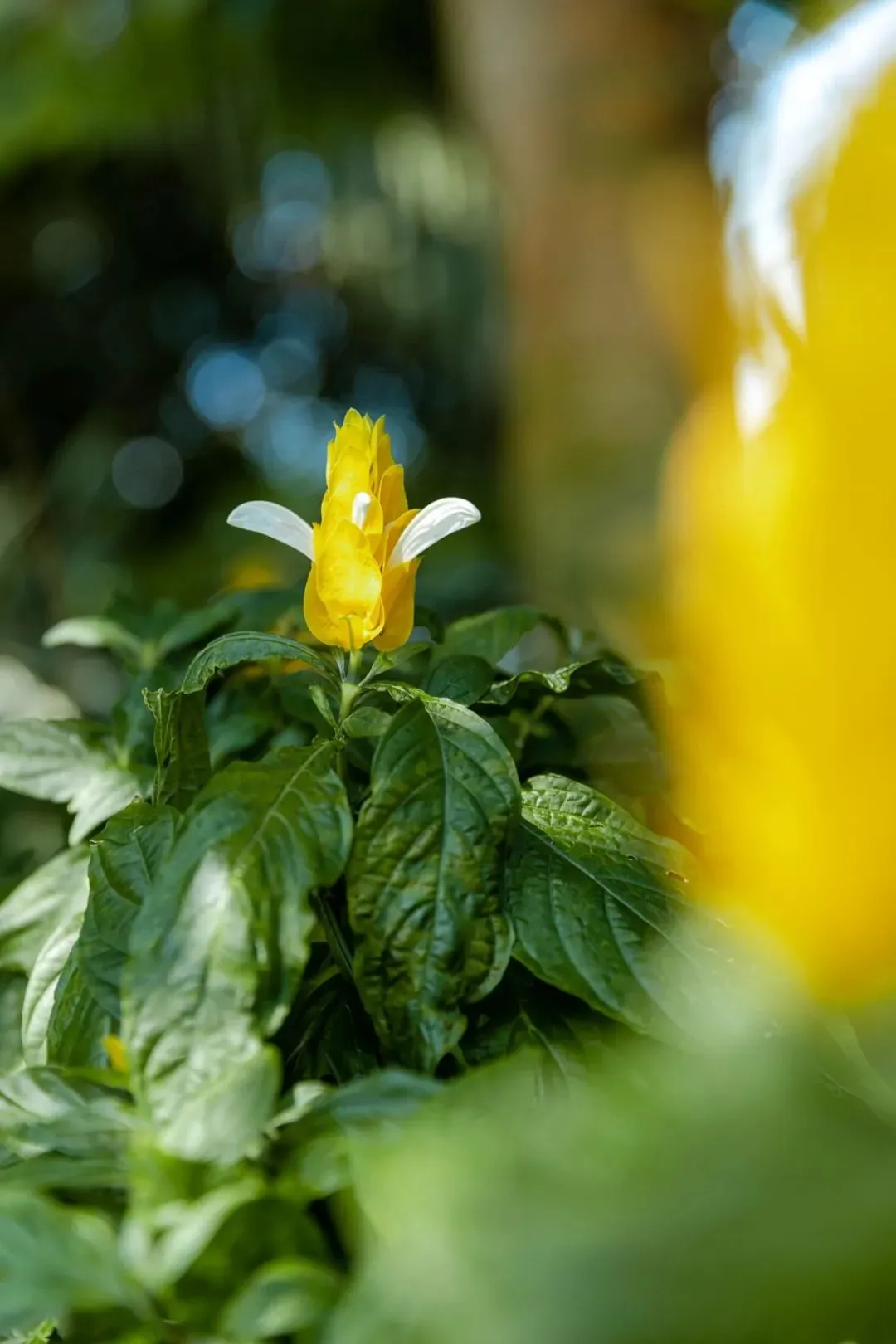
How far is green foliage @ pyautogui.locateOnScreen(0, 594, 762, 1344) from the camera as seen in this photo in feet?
1.02

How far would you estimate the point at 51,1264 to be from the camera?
0.30 meters

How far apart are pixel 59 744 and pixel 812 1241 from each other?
18.0 inches

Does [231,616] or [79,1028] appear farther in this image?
[231,616]

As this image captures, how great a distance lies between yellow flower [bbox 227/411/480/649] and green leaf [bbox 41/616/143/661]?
0.75 feet

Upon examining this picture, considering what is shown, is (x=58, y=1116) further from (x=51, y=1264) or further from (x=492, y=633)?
(x=492, y=633)

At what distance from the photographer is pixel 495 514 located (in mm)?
3176

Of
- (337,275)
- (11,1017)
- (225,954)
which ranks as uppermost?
(337,275)

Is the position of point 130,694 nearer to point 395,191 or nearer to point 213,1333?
point 213,1333

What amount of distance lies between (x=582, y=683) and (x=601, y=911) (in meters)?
0.16

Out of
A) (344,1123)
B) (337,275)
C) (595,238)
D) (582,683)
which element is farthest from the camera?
(337,275)

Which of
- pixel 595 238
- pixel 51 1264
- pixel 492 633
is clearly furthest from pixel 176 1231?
pixel 595 238

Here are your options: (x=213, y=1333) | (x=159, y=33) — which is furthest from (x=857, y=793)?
(x=159, y=33)

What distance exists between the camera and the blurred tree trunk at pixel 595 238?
1.93m

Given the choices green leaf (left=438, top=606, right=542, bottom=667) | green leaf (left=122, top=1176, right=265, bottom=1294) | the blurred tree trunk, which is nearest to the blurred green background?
the blurred tree trunk
